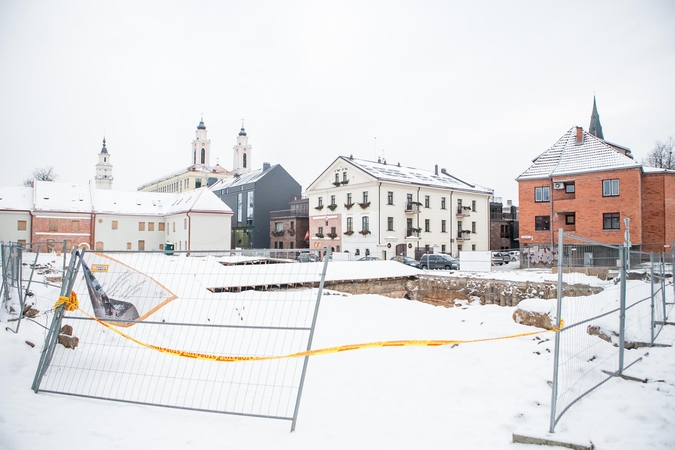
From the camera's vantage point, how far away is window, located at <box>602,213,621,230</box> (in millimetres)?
31125

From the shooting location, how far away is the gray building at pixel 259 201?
5694 centimetres

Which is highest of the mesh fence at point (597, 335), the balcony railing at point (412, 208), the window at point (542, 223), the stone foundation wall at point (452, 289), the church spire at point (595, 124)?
the church spire at point (595, 124)

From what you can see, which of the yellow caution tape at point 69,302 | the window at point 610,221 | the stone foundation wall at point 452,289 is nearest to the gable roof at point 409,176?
the window at point 610,221

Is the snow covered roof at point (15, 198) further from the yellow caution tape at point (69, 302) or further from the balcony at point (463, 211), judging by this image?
the yellow caution tape at point (69, 302)

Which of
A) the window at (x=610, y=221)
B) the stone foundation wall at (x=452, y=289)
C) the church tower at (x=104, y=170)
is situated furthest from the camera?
the church tower at (x=104, y=170)

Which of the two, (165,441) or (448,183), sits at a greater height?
(448,183)

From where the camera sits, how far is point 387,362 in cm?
785

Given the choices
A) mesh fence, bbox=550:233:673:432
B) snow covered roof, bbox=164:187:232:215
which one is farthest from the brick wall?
snow covered roof, bbox=164:187:232:215

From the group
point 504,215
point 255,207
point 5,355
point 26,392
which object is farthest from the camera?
point 504,215

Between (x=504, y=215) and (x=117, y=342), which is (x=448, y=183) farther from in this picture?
(x=117, y=342)

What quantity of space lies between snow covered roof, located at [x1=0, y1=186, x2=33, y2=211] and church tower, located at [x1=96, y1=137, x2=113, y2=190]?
67.8 meters

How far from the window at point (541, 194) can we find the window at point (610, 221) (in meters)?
4.30

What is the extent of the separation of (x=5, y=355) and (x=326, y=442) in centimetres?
507

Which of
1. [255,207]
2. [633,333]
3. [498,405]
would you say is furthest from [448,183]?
[498,405]
